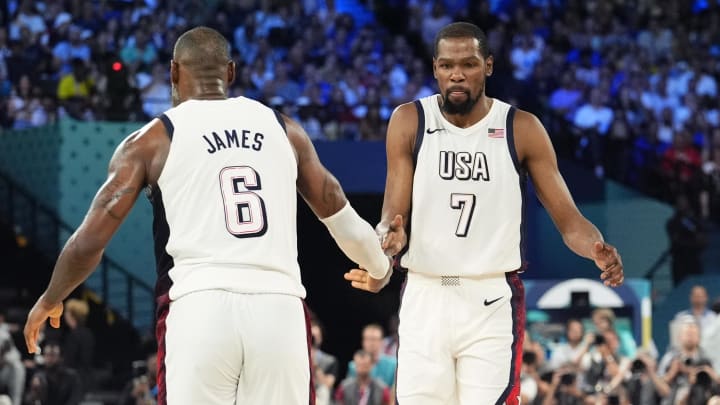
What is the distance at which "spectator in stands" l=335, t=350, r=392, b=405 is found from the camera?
14.3 meters

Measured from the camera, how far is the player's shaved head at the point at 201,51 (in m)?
5.92

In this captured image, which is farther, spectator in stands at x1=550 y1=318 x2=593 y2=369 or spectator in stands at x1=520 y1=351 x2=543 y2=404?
spectator in stands at x1=550 y1=318 x2=593 y2=369

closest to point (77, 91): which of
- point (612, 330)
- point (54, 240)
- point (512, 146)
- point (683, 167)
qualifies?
point (54, 240)

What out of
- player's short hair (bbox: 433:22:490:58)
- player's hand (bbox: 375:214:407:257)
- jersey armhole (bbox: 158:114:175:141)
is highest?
player's short hair (bbox: 433:22:490:58)

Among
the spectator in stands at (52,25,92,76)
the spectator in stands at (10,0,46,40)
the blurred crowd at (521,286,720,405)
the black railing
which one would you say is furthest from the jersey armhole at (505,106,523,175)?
the spectator in stands at (10,0,46,40)

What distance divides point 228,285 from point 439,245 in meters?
1.84

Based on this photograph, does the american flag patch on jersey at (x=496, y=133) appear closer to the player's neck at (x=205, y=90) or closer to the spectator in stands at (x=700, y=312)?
the player's neck at (x=205, y=90)

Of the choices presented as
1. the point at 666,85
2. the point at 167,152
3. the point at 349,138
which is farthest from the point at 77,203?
the point at 167,152

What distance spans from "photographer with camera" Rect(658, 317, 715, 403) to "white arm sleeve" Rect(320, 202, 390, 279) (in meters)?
7.51

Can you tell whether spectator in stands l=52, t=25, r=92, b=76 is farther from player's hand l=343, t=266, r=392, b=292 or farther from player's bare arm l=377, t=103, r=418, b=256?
player's hand l=343, t=266, r=392, b=292

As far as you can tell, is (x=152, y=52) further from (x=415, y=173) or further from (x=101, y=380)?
(x=415, y=173)

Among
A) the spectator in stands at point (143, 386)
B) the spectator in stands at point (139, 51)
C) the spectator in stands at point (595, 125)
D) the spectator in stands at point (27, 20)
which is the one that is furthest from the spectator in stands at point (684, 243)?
the spectator in stands at point (27, 20)

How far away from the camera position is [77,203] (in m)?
18.8

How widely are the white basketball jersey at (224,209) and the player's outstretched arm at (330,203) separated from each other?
161 mm
